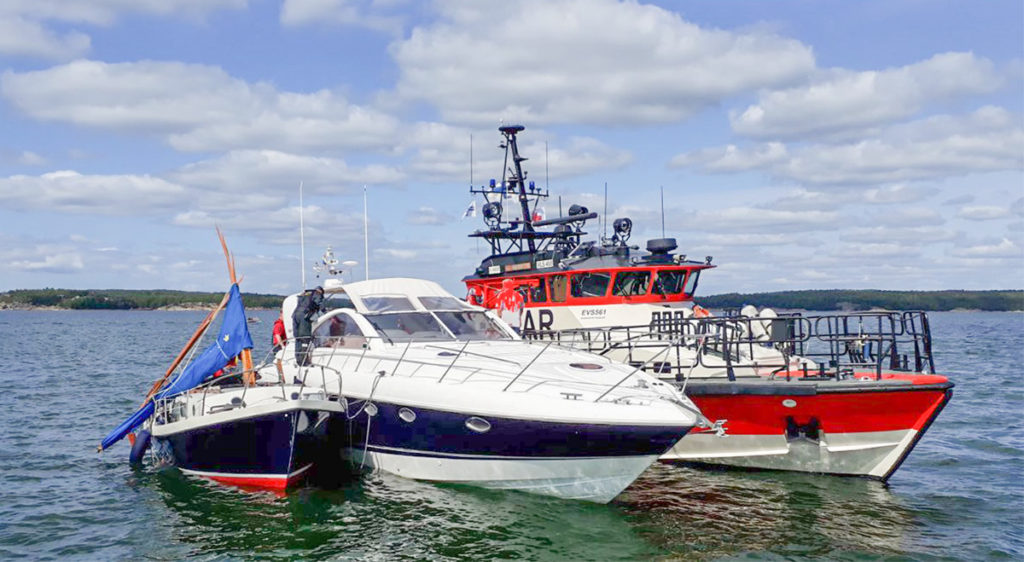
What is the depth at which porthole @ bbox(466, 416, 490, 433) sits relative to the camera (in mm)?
10414

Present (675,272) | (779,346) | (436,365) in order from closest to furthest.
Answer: (436,365)
(779,346)
(675,272)

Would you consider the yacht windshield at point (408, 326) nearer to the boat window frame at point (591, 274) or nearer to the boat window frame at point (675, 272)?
the boat window frame at point (591, 274)

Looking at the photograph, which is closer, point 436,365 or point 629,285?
point 436,365

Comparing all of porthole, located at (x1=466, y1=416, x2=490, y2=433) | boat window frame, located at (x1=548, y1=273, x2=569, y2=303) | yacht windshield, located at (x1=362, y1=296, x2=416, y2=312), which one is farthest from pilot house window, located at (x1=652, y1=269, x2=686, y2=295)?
porthole, located at (x1=466, y1=416, x2=490, y2=433)

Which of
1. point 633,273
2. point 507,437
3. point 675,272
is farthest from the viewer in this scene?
point 675,272

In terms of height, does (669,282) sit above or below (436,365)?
above

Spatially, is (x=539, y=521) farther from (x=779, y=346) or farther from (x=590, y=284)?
(x=590, y=284)

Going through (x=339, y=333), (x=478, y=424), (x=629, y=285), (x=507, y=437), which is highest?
(x=629, y=285)

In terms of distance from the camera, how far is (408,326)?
13.3m

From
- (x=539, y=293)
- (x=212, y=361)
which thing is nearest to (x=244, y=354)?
(x=212, y=361)

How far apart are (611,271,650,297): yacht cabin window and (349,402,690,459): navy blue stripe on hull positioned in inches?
257

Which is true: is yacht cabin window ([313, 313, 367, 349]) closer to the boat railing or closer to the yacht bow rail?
the yacht bow rail

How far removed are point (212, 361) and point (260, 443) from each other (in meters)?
2.96

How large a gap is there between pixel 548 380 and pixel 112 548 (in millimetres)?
5510
